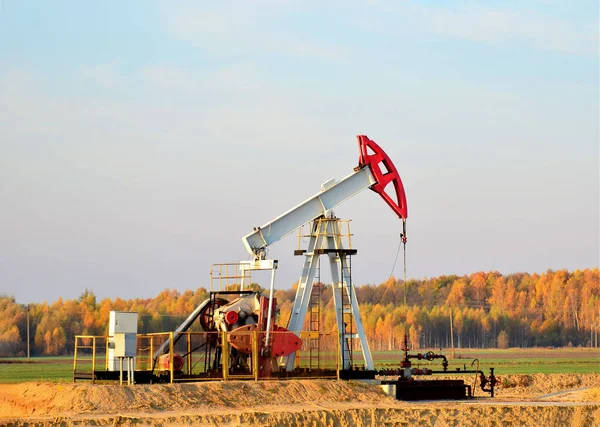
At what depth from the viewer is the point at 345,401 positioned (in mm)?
25750

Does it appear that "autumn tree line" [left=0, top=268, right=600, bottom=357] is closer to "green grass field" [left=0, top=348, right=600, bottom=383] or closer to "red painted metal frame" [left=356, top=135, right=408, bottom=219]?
"green grass field" [left=0, top=348, right=600, bottom=383]

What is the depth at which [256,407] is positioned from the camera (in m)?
24.1

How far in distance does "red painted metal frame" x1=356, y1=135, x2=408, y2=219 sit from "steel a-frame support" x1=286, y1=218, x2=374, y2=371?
1486mm

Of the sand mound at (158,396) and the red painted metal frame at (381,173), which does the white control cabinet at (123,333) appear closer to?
the sand mound at (158,396)

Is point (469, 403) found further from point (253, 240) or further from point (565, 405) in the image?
point (253, 240)

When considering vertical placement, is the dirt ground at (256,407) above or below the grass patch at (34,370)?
above

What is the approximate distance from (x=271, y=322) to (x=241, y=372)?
1350 mm

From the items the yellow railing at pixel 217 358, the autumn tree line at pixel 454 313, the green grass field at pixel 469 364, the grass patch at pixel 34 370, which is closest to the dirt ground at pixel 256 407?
the yellow railing at pixel 217 358

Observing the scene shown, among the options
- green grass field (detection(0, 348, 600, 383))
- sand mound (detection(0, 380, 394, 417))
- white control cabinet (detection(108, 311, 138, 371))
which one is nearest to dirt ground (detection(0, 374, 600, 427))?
sand mound (detection(0, 380, 394, 417))

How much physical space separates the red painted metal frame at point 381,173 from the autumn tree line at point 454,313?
1469 inches

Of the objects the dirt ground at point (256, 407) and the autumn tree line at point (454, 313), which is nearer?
the dirt ground at point (256, 407)

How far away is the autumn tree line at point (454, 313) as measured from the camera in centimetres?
6838

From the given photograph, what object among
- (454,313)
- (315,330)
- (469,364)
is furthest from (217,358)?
(454,313)

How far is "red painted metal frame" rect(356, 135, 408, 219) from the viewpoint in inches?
1132
